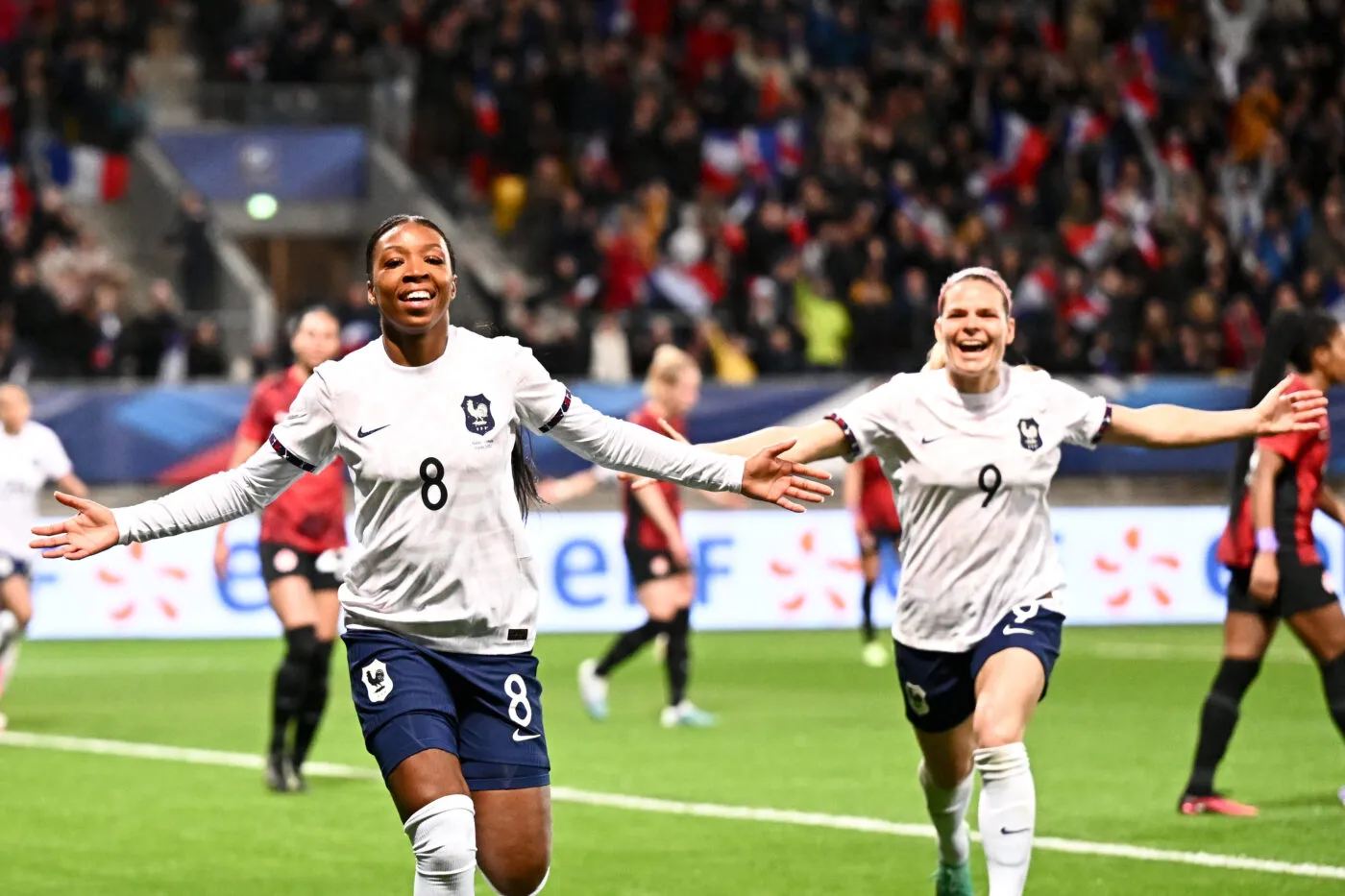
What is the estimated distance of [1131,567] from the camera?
20.4m

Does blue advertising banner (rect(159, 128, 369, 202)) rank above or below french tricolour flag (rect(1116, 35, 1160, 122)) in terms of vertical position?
below

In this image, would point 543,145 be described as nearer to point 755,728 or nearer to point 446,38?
point 446,38

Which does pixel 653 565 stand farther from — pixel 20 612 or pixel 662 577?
pixel 20 612

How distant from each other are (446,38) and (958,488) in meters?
22.0

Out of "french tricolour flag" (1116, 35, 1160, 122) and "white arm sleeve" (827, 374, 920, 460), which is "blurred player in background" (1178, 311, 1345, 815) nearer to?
"white arm sleeve" (827, 374, 920, 460)

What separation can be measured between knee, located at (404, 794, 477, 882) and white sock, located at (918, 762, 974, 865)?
233 cm

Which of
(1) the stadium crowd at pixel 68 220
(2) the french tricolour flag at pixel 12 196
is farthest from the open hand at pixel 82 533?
(2) the french tricolour flag at pixel 12 196

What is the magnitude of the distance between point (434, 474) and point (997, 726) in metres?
2.14

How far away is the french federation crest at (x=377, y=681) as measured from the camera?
20.3 ft

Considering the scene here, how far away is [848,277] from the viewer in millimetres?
25531

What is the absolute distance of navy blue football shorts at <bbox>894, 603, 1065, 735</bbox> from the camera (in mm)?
7375

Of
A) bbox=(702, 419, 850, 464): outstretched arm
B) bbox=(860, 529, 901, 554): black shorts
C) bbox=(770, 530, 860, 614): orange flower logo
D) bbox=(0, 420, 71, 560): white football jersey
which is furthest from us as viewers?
bbox=(770, 530, 860, 614): orange flower logo

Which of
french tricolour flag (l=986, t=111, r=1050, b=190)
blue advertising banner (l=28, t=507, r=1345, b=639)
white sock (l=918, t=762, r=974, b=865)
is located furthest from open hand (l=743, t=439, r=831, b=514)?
french tricolour flag (l=986, t=111, r=1050, b=190)

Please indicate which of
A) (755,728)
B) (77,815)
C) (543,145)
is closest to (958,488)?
(77,815)
